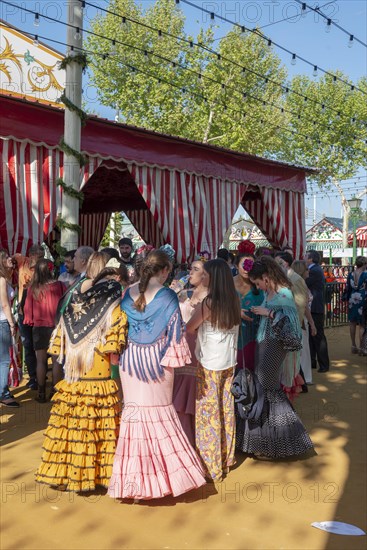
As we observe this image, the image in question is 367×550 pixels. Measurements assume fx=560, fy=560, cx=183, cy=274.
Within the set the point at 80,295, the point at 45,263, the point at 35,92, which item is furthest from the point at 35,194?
the point at 80,295

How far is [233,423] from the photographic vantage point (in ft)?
15.9

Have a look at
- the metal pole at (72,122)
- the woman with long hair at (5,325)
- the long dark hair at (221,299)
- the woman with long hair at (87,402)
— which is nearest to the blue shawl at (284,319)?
the long dark hair at (221,299)

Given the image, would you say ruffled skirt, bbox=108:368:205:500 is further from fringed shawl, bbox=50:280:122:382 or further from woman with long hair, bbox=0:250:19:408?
woman with long hair, bbox=0:250:19:408

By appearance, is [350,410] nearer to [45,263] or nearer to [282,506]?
[282,506]

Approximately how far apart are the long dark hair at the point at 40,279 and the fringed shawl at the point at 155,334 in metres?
2.98

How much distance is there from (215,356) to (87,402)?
1116 mm

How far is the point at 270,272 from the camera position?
5199 mm

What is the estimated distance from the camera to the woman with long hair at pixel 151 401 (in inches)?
161

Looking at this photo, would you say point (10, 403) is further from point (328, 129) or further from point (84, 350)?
point (328, 129)

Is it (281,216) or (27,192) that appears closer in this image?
(27,192)

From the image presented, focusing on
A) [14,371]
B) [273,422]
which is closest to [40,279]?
[14,371]

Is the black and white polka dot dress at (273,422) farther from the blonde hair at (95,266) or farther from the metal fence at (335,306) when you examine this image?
the metal fence at (335,306)

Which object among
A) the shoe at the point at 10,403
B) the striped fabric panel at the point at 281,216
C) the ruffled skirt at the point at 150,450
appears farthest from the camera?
the striped fabric panel at the point at 281,216

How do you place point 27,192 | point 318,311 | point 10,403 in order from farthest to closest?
point 318,311 < point 27,192 < point 10,403
